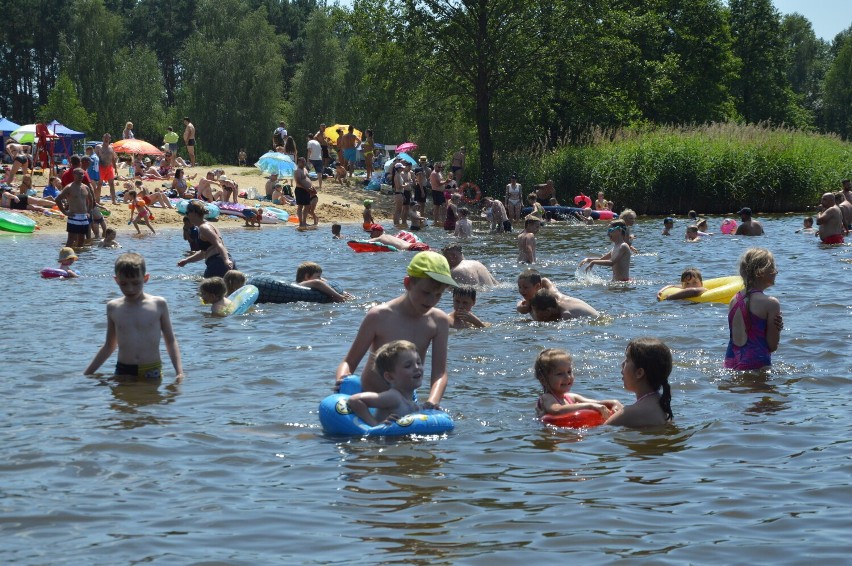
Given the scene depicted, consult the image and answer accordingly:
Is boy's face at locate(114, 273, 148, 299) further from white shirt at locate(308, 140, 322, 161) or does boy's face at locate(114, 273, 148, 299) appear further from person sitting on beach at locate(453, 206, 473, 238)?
white shirt at locate(308, 140, 322, 161)

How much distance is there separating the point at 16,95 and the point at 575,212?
3929 centimetres

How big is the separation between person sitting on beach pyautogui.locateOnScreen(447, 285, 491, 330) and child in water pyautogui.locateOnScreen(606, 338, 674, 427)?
4.00m

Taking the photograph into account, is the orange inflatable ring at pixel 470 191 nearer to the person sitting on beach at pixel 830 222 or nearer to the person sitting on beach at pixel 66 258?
the person sitting on beach at pixel 830 222

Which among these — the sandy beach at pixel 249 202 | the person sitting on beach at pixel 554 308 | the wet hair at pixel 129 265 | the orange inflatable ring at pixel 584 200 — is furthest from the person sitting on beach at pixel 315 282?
the orange inflatable ring at pixel 584 200

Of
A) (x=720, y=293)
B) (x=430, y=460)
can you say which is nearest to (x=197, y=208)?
(x=720, y=293)

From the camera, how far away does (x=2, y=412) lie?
26.0 feet

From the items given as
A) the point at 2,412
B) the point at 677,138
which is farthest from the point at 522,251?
the point at 677,138

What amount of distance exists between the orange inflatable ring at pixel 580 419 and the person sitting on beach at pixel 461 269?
6.54m

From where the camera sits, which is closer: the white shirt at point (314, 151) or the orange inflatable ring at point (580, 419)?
the orange inflatable ring at point (580, 419)

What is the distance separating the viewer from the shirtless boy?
68.2ft

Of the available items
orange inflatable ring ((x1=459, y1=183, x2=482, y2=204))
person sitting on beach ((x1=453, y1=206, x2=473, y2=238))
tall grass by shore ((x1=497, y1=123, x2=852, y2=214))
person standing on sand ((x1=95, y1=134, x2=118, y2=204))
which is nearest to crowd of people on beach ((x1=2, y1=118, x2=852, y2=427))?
person sitting on beach ((x1=453, y1=206, x2=473, y2=238))

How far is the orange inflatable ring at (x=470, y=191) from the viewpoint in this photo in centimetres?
3562

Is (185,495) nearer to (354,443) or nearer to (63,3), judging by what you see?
(354,443)

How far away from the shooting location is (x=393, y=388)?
6836mm
